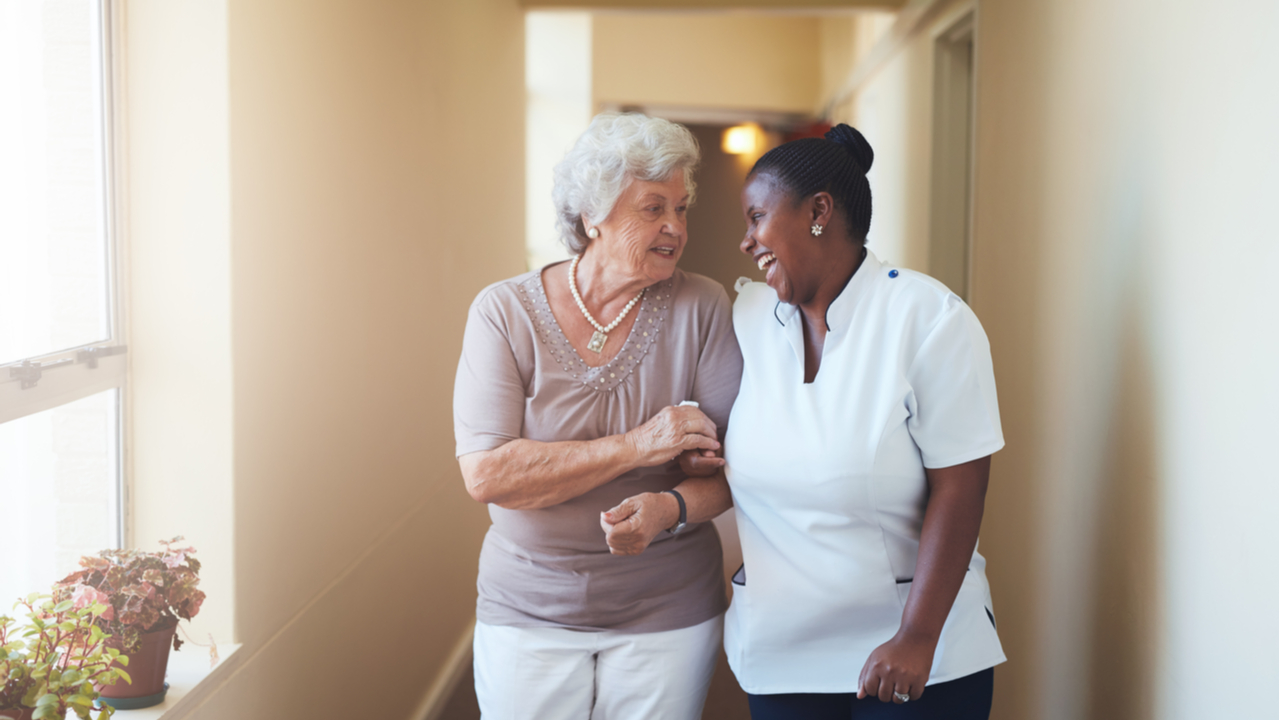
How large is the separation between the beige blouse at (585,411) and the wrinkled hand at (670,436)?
8cm

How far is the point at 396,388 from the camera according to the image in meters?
2.75

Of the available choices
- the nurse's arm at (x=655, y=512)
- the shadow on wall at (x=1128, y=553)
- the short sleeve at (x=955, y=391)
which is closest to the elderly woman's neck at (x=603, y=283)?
the nurse's arm at (x=655, y=512)

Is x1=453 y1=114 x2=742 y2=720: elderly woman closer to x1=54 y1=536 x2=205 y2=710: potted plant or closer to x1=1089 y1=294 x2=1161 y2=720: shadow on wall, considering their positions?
x1=54 y1=536 x2=205 y2=710: potted plant

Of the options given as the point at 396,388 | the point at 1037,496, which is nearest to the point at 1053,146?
the point at 1037,496

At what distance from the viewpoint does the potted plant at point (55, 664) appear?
4.11 feet

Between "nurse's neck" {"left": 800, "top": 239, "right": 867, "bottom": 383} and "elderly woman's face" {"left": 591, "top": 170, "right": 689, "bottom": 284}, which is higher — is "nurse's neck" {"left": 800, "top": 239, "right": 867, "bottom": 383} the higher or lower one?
the lower one

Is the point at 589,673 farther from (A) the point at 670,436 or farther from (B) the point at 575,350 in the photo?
(B) the point at 575,350

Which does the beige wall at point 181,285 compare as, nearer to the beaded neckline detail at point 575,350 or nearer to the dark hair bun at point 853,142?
the beaded neckline detail at point 575,350

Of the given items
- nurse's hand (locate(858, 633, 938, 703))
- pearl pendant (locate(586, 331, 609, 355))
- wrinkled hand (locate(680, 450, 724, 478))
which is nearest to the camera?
nurse's hand (locate(858, 633, 938, 703))

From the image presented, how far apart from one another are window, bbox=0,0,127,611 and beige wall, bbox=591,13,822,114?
6513 millimetres

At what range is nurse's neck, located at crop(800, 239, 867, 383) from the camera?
1549mm

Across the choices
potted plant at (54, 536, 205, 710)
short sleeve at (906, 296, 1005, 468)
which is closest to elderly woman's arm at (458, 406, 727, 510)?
short sleeve at (906, 296, 1005, 468)

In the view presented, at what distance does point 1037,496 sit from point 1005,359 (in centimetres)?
47

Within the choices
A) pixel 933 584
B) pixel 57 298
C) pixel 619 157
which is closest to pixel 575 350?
pixel 619 157
